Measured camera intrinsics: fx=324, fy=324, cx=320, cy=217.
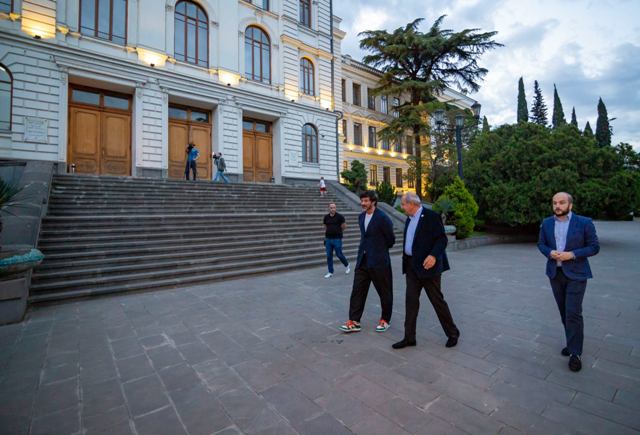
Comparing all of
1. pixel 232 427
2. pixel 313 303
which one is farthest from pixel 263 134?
pixel 232 427

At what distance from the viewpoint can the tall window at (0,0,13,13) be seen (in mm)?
13492

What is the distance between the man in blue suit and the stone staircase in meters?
6.52

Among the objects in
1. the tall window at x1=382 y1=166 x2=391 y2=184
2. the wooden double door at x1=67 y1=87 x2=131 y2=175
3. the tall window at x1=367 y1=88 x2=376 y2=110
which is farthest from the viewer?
the tall window at x1=382 y1=166 x2=391 y2=184

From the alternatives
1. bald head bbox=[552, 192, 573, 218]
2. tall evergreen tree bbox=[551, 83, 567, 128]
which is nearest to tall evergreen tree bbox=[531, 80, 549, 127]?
tall evergreen tree bbox=[551, 83, 567, 128]

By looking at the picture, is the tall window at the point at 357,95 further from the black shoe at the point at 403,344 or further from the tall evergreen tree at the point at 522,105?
the tall evergreen tree at the point at 522,105

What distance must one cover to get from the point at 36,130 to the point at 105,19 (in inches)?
253

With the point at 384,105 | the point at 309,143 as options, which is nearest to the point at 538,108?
the point at 384,105

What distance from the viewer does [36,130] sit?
13.8 metres

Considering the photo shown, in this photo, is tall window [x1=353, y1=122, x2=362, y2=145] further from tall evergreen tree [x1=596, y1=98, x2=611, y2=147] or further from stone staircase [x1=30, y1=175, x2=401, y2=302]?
tall evergreen tree [x1=596, y1=98, x2=611, y2=147]

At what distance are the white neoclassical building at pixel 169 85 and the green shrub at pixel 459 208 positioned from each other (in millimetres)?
10663

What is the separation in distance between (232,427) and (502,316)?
4213 mm

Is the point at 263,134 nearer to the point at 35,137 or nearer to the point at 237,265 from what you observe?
the point at 35,137

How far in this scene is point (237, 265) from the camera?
27.7 ft

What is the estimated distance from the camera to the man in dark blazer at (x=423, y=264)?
3711 millimetres
